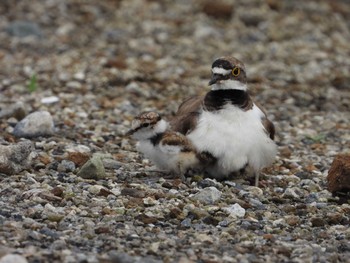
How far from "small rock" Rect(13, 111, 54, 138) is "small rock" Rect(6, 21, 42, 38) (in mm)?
4497

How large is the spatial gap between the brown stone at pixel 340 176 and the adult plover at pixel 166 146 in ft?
3.43

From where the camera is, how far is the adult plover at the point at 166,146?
23.4 ft

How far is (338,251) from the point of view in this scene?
5.81m

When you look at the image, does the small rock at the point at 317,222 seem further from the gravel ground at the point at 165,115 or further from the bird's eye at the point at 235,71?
the bird's eye at the point at 235,71

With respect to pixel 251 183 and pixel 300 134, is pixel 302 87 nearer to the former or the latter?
pixel 300 134

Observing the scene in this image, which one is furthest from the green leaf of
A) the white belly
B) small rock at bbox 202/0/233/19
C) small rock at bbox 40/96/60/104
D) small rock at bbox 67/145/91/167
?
small rock at bbox 202/0/233/19

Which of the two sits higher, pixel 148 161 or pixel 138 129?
pixel 138 129

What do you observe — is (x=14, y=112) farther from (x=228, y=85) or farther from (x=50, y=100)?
(x=228, y=85)

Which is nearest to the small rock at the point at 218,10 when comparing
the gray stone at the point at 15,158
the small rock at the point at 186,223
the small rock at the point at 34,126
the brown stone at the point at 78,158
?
the small rock at the point at 34,126

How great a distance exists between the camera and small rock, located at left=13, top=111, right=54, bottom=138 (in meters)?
8.41

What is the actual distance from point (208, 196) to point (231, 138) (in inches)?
24.4

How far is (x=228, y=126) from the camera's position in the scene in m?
7.13

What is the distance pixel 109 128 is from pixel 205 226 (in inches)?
127

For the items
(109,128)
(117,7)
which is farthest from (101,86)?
(117,7)
